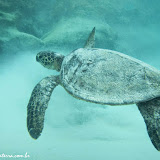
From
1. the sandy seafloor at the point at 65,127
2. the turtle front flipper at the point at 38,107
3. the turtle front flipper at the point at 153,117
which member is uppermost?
the turtle front flipper at the point at 153,117

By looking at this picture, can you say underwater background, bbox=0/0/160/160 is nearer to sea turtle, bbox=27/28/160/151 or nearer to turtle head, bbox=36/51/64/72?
sea turtle, bbox=27/28/160/151

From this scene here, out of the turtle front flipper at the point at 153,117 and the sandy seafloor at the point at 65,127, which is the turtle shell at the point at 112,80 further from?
the sandy seafloor at the point at 65,127

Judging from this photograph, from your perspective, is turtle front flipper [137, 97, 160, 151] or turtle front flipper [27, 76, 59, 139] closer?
turtle front flipper [137, 97, 160, 151]

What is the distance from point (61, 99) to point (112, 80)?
13.8 ft

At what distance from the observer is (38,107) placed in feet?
8.10

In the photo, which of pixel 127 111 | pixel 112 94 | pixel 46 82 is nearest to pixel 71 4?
pixel 127 111

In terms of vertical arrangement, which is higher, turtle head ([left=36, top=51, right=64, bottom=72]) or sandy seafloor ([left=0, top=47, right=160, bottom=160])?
turtle head ([left=36, top=51, right=64, bottom=72])

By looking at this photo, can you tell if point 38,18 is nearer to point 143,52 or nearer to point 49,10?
point 49,10

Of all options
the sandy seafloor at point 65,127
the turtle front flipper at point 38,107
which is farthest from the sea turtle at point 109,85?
the sandy seafloor at point 65,127

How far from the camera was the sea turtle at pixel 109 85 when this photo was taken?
1.86m

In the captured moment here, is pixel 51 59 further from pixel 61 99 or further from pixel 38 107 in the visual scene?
pixel 61 99

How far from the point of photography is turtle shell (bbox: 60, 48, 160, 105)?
1.92m

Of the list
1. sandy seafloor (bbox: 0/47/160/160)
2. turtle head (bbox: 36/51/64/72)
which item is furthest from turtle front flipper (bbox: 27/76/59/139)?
sandy seafloor (bbox: 0/47/160/160)

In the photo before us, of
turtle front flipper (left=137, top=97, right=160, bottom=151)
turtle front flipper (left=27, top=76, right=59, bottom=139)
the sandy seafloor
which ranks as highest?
turtle front flipper (left=137, top=97, right=160, bottom=151)
